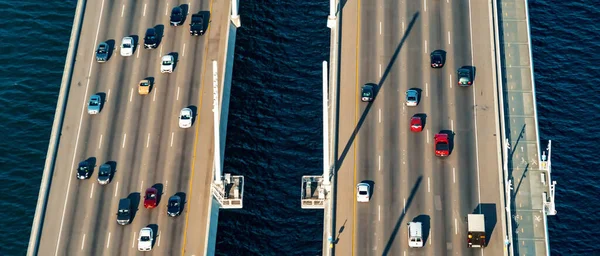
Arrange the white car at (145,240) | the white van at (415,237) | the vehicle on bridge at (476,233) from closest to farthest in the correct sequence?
the vehicle on bridge at (476,233)
the white van at (415,237)
the white car at (145,240)

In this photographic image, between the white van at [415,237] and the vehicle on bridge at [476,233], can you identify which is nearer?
the vehicle on bridge at [476,233]

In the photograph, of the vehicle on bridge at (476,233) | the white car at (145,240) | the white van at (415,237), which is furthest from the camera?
the white car at (145,240)

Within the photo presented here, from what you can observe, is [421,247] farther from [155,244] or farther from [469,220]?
[155,244]

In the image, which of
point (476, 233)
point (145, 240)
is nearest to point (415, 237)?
point (476, 233)

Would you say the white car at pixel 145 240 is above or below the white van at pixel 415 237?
below

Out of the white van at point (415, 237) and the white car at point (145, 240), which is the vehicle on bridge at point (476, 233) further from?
the white car at point (145, 240)

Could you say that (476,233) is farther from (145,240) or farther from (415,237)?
(145,240)

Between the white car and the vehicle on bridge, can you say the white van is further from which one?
the white car

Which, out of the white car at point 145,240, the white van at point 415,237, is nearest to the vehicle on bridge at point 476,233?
the white van at point 415,237

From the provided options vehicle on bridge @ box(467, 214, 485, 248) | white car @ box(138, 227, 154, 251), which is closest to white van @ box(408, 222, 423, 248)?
vehicle on bridge @ box(467, 214, 485, 248)
